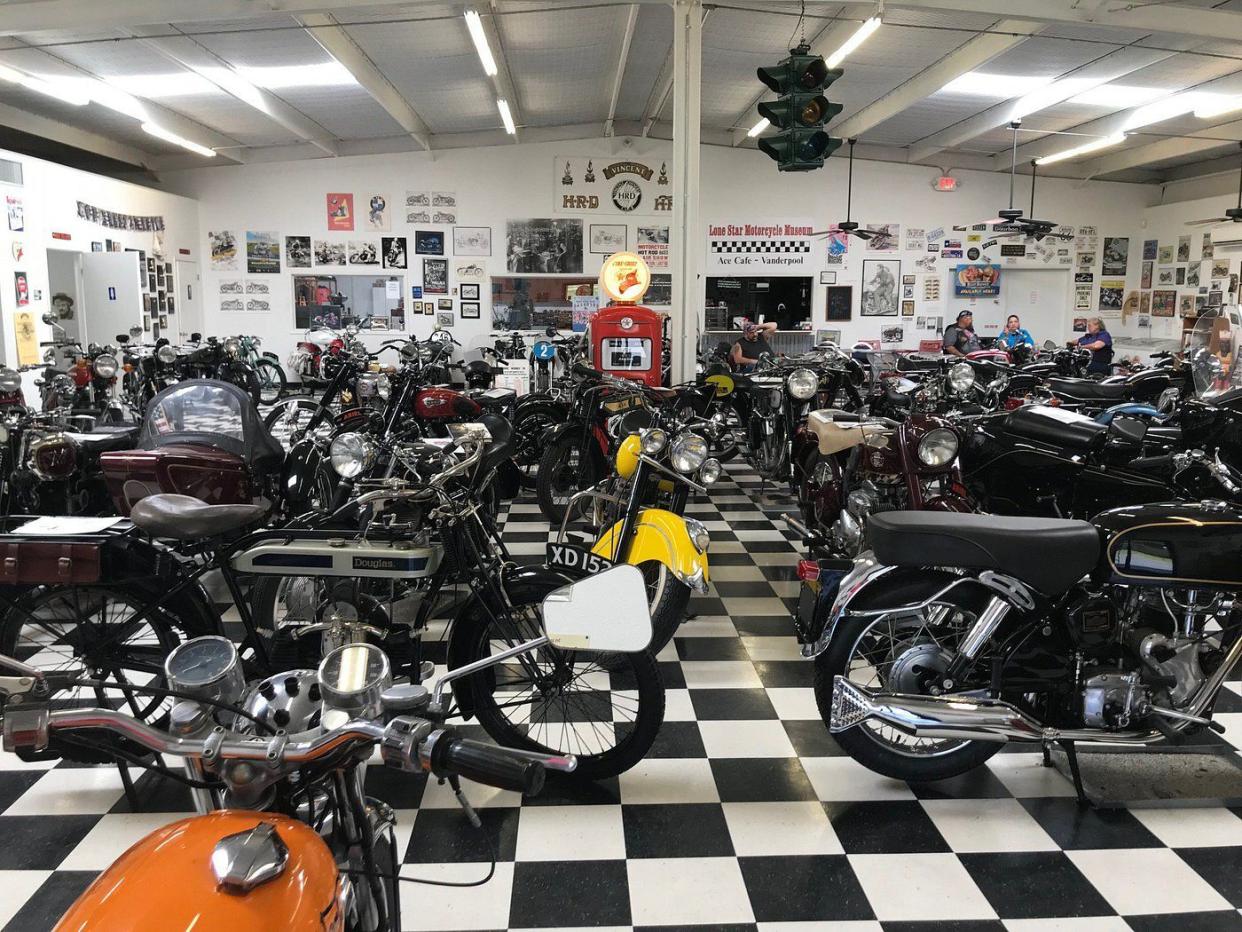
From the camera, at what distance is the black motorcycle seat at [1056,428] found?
14.0ft

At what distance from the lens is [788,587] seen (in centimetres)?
484

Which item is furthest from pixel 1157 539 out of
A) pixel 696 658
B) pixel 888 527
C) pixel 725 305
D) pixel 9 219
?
pixel 725 305

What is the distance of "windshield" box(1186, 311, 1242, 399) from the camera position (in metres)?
3.06

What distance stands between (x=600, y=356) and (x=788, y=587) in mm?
3230

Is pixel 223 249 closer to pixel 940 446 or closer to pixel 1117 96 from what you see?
pixel 1117 96

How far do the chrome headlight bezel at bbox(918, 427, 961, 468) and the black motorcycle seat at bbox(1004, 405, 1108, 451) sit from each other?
0.59 meters

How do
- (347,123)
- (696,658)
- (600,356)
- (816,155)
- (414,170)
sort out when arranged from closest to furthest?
(696,658)
(816,155)
(600,356)
(347,123)
(414,170)

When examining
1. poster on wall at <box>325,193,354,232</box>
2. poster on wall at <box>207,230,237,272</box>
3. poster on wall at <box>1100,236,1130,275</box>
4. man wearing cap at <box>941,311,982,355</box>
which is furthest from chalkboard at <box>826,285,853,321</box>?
poster on wall at <box>207,230,237,272</box>

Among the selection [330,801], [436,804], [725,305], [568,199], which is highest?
[568,199]

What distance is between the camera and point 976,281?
14.9m

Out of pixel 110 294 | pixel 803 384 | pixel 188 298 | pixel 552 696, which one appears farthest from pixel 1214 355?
pixel 188 298

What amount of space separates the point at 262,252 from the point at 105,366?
7.62 metres

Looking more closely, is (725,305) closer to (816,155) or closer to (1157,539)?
(816,155)

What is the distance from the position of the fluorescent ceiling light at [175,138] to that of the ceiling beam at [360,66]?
9.45 ft
